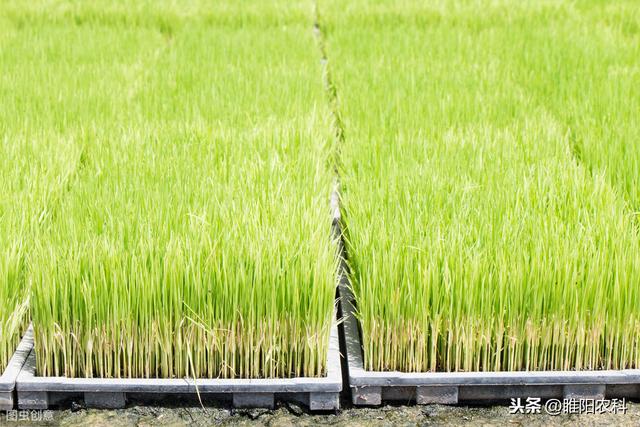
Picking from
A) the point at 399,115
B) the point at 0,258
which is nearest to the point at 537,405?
the point at 0,258

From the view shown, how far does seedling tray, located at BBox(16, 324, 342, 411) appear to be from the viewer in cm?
218

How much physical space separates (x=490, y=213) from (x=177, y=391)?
1.07 meters

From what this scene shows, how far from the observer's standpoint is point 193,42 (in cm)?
565

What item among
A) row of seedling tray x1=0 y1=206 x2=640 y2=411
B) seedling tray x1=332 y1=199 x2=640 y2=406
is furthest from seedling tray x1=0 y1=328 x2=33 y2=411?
seedling tray x1=332 y1=199 x2=640 y2=406

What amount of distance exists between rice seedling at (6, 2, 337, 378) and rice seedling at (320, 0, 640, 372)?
0.52ft

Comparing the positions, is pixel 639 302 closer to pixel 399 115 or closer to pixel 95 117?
pixel 399 115

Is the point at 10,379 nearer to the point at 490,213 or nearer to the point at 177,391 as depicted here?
the point at 177,391

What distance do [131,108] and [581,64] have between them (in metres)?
2.48

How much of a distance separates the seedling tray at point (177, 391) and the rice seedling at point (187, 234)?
0.06m

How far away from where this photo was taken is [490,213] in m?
2.65

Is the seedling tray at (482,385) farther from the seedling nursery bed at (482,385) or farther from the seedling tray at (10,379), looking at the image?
the seedling tray at (10,379)

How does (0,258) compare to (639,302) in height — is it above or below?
above

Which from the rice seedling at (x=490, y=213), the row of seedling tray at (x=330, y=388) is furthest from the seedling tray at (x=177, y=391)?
the rice seedling at (x=490, y=213)

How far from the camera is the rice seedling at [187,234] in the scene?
224cm
